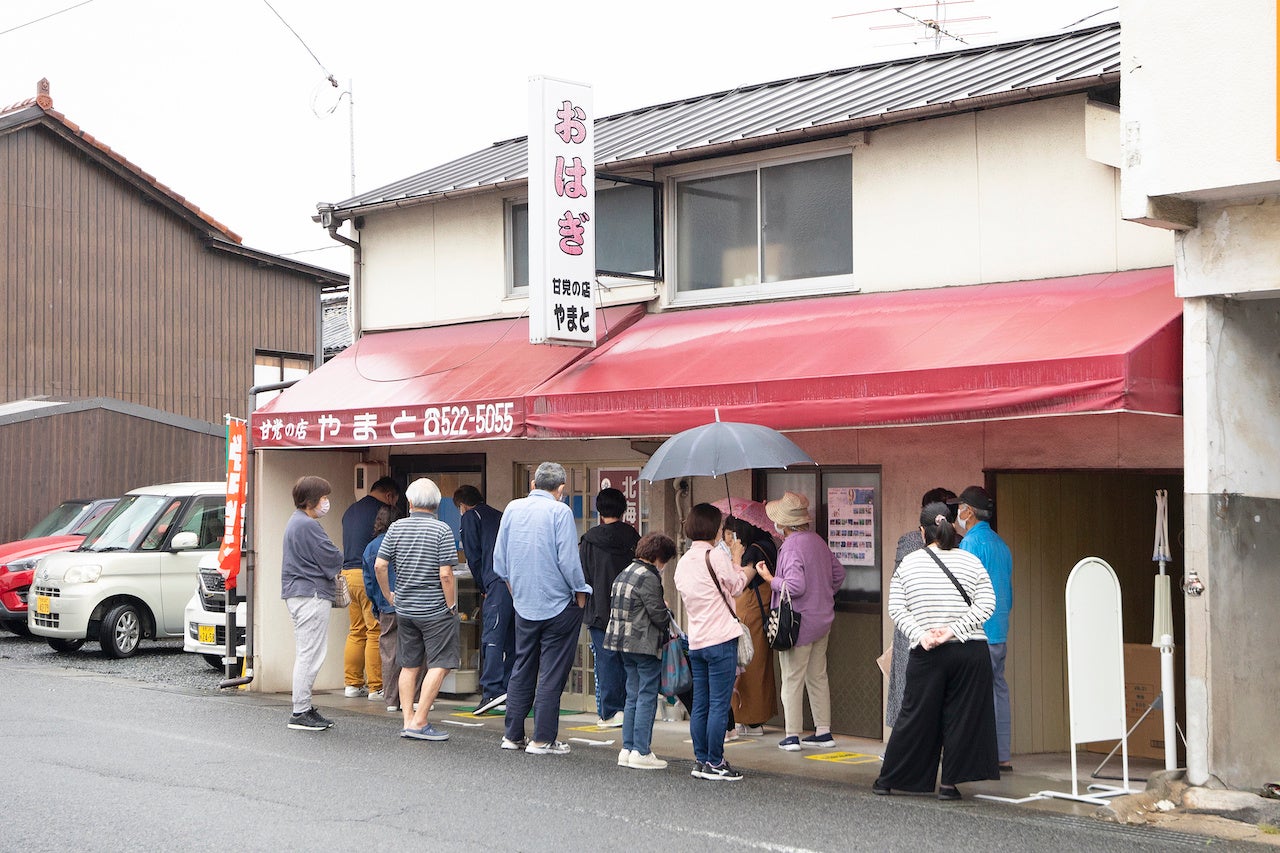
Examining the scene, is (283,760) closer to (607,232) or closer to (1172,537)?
(607,232)

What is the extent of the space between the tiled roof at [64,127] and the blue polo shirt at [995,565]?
64.1 feet

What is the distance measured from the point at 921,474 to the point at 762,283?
2.21 metres

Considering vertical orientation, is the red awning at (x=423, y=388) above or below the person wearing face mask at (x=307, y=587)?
above

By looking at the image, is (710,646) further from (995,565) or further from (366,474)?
(366,474)

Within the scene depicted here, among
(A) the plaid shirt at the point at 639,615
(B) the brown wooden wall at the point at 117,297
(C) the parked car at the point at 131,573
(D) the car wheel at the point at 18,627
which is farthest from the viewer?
(B) the brown wooden wall at the point at 117,297

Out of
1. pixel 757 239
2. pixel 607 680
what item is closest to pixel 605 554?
pixel 607 680

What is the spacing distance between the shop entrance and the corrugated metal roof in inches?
109

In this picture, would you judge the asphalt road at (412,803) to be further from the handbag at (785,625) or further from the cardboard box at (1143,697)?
the cardboard box at (1143,697)

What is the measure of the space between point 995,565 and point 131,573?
36.1ft

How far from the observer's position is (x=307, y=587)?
1042cm

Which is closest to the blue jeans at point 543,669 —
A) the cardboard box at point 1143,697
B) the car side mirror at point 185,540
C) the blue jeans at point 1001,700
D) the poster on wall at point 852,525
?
the poster on wall at point 852,525

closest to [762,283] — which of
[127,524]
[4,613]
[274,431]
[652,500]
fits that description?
[652,500]

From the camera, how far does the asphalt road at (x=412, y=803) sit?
6781mm

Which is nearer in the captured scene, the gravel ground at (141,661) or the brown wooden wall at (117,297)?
the gravel ground at (141,661)
